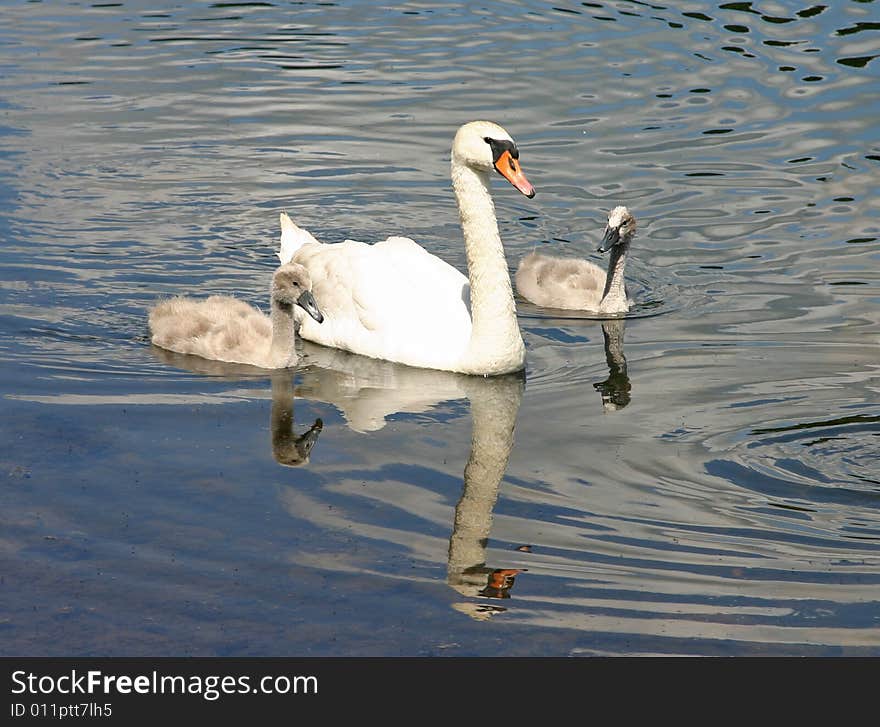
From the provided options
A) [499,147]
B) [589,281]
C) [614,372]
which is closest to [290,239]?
[589,281]

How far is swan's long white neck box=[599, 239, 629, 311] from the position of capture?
45.3ft

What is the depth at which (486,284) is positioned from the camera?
12.0m

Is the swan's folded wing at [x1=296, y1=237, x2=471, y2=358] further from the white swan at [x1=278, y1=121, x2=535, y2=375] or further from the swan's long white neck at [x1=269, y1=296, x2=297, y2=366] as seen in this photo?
the swan's long white neck at [x1=269, y1=296, x2=297, y2=366]

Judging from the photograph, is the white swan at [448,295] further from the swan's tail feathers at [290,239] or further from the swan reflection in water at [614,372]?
the swan's tail feathers at [290,239]

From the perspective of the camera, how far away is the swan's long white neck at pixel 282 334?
1210 cm

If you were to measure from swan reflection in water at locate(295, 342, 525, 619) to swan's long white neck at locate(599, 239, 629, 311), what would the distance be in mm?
1931

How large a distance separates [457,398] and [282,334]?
1485mm

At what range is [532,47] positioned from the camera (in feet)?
73.2

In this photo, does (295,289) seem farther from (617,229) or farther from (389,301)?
(617,229)

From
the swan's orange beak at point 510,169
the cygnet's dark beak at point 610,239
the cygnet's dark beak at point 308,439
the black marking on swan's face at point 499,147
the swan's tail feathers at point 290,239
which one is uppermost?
the swan's tail feathers at point 290,239

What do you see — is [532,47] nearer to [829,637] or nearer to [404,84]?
[404,84]

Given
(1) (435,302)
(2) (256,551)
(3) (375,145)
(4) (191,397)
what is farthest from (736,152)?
(2) (256,551)

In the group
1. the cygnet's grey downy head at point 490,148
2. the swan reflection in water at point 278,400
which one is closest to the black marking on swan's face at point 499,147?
the cygnet's grey downy head at point 490,148

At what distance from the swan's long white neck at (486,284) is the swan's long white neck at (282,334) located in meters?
1.38
